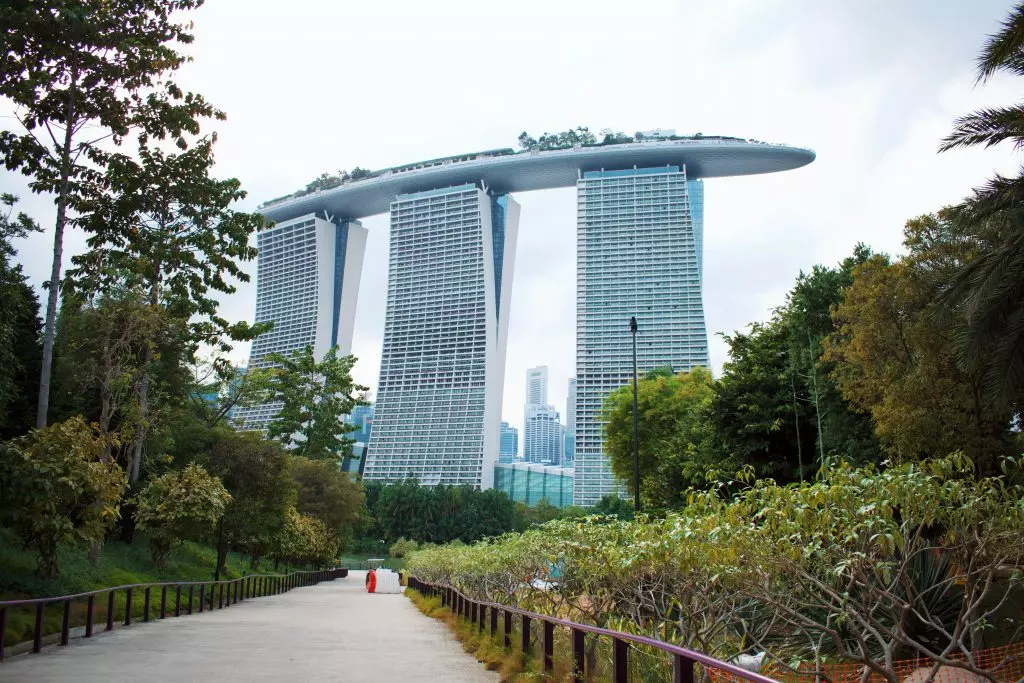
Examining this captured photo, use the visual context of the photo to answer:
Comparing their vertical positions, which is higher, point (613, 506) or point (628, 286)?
point (628, 286)

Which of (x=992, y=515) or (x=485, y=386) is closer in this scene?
(x=992, y=515)

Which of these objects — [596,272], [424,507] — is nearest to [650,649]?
[424,507]

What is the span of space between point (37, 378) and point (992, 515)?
30361mm

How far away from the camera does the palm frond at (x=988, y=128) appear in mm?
13906

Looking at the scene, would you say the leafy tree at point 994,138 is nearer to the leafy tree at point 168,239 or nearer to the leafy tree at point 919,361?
the leafy tree at point 919,361

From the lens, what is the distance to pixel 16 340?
2783 centimetres

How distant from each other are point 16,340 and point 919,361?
2665 centimetres

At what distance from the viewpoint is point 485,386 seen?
4776 inches

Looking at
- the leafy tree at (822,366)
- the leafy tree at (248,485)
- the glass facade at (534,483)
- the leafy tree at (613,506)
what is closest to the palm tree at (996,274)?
the leafy tree at (822,366)

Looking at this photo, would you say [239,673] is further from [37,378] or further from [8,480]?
[37,378]

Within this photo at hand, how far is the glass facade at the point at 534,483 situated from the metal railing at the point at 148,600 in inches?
3877

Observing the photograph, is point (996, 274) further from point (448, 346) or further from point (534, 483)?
point (534, 483)

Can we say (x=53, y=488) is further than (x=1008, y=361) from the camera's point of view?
No

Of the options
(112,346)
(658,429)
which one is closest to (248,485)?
(112,346)
